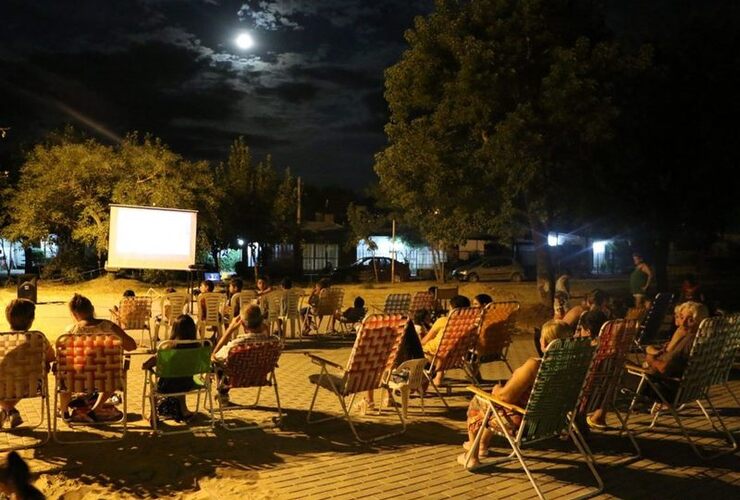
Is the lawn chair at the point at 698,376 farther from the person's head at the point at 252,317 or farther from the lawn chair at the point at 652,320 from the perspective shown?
the person's head at the point at 252,317

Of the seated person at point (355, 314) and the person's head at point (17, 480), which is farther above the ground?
the seated person at point (355, 314)

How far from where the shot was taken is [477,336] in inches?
304

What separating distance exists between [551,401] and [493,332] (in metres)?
3.52

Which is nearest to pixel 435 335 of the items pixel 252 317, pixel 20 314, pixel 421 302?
pixel 252 317

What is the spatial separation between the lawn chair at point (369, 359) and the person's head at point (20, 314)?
2537 millimetres

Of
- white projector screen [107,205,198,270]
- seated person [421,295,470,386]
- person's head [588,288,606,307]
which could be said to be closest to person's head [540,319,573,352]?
seated person [421,295,470,386]

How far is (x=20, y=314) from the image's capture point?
5891mm

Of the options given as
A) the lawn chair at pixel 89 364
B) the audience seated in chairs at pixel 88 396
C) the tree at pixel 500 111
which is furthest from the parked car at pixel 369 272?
the lawn chair at pixel 89 364

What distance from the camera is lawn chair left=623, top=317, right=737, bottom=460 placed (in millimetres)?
5633

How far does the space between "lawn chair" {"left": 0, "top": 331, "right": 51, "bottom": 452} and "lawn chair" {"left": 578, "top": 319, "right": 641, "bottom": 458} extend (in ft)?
13.9

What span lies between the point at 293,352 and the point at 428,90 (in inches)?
298

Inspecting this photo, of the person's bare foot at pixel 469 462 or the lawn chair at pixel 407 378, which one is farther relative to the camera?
the lawn chair at pixel 407 378

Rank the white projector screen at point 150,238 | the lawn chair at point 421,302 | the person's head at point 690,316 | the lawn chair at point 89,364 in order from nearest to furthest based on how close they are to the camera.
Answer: the lawn chair at point 89,364 → the person's head at point 690,316 → the white projector screen at point 150,238 → the lawn chair at point 421,302

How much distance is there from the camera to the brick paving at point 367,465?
4.76 m
